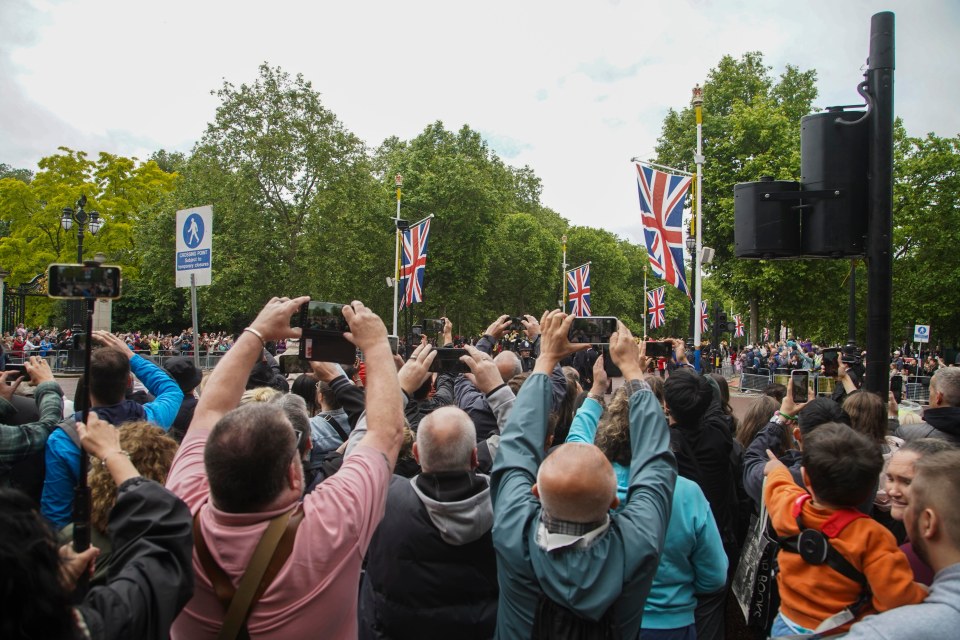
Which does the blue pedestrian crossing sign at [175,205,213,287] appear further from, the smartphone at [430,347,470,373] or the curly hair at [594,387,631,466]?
the curly hair at [594,387,631,466]

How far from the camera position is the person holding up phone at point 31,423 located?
3324mm

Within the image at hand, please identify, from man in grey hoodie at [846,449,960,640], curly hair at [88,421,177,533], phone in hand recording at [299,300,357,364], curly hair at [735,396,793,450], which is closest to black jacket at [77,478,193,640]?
curly hair at [88,421,177,533]

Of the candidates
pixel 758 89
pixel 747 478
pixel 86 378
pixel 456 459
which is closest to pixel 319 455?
pixel 456 459

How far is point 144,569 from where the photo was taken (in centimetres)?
167

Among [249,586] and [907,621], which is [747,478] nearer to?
[907,621]

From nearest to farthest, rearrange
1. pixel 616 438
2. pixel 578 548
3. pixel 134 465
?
pixel 578 548
pixel 134 465
pixel 616 438

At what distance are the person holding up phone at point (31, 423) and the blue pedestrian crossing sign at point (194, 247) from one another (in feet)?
13.4

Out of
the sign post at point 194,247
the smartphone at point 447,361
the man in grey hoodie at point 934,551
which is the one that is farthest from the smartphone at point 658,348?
the sign post at point 194,247

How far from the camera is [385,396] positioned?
2346 millimetres

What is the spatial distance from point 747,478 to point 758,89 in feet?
120

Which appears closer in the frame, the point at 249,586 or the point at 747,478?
the point at 249,586

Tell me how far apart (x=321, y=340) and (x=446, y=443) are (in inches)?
26.9

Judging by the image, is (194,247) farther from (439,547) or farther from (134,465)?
(439,547)

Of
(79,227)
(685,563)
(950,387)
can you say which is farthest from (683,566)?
(79,227)
